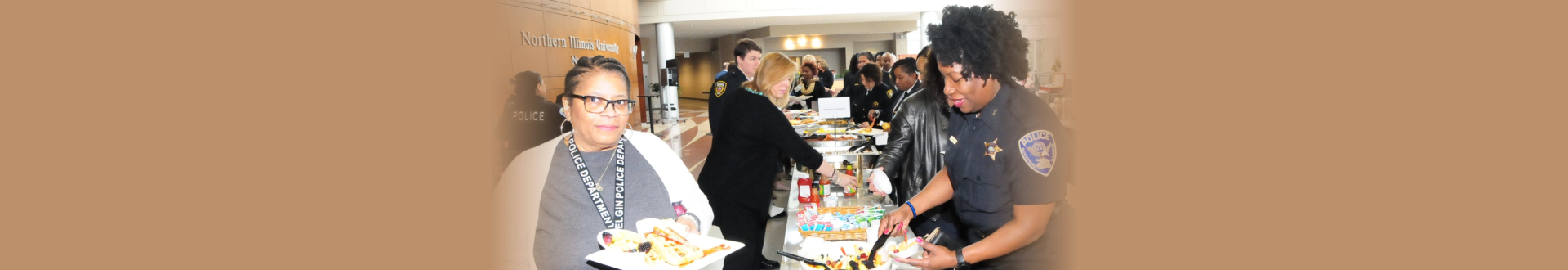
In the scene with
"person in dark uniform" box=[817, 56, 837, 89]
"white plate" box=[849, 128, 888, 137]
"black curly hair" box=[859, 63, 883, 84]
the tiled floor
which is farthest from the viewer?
"person in dark uniform" box=[817, 56, 837, 89]

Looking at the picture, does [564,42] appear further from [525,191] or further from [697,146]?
[697,146]

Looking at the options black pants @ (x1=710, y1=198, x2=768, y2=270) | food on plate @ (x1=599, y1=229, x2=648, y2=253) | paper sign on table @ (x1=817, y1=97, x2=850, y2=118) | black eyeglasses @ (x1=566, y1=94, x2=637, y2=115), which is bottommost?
black pants @ (x1=710, y1=198, x2=768, y2=270)

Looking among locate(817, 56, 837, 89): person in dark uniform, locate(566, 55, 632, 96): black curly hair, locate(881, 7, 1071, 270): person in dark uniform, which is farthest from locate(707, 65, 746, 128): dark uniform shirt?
locate(817, 56, 837, 89): person in dark uniform

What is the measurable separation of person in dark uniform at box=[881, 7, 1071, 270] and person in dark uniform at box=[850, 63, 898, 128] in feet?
12.4

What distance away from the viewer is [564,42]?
4.97ft

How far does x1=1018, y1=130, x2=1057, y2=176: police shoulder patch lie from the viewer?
1.74 m

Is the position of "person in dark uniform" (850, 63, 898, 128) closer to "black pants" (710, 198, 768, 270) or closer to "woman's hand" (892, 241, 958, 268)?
"black pants" (710, 198, 768, 270)

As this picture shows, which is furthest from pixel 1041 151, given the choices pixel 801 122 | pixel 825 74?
pixel 825 74

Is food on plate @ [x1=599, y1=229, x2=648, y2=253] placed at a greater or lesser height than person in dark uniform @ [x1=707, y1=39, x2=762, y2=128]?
lesser

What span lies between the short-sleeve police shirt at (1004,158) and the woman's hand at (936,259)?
198 mm

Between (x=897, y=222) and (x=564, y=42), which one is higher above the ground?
(x=564, y=42)

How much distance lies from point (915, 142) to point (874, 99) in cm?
317

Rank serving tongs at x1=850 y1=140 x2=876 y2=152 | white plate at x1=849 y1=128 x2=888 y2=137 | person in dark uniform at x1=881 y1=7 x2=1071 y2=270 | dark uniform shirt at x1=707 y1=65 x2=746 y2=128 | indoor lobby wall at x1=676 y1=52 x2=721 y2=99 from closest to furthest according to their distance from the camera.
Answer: person in dark uniform at x1=881 y1=7 x2=1071 y2=270
dark uniform shirt at x1=707 y1=65 x2=746 y2=128
serving tongs at x1=850 y1=140 x2=876 y2=152
white plate at x1=849 y1=128 x2=888 y2=137
indoor lobby wall at x1=676 y1=52 x2=721 y2=99

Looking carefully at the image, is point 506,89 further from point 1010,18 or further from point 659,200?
point 1010,18
